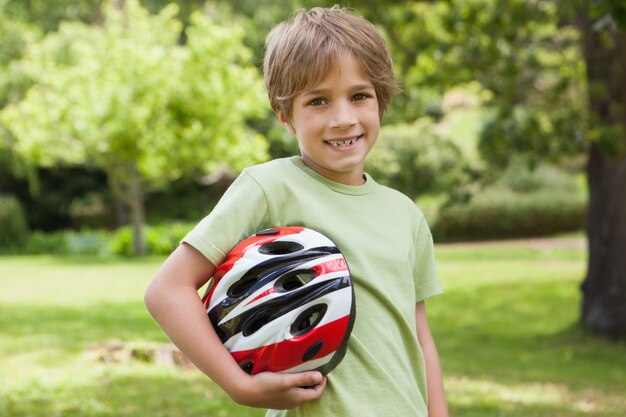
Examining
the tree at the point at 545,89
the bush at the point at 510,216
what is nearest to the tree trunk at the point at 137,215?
the bush at the point at 510,216

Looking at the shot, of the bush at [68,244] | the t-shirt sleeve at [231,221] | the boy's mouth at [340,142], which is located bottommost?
the bush at [68,244]

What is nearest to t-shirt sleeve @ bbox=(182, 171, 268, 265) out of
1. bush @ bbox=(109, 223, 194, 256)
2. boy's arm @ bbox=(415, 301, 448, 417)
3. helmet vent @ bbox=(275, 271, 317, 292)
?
helmet vent @ bbox=(275, 271, 317, 292)

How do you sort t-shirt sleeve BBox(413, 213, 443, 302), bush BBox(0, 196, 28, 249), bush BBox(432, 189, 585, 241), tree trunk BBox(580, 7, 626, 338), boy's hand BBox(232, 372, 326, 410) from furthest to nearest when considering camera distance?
bush BBox(0, 196, 28, 249)
bush BBox(432, 189, 585, 241)
tree trunk BBox(580, 7, 626, 338)
t-shirt sleeve BBox(413, 213, 443, 302)
boy's hand BBox(232, 372, 326, 410)

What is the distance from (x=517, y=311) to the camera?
15.7 m

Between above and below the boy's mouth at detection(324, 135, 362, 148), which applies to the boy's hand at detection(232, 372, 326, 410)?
below

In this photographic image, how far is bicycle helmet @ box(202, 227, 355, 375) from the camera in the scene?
205cm

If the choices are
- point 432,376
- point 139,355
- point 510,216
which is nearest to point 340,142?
point 432,376

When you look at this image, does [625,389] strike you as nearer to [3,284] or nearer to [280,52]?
[280,52]

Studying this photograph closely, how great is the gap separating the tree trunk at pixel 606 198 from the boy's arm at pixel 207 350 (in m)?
9.39

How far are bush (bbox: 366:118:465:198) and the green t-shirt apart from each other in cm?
2345

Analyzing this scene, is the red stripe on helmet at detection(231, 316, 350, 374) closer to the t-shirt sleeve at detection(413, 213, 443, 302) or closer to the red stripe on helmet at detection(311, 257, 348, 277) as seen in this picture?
the red stripe on helmet at detection(311, 257, 348, 277)

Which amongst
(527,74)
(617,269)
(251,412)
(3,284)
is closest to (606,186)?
(617,269)

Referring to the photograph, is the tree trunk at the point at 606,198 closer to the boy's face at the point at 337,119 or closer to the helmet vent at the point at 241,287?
the boy's face at the point at 337,119

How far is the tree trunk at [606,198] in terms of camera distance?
36.6 ft
